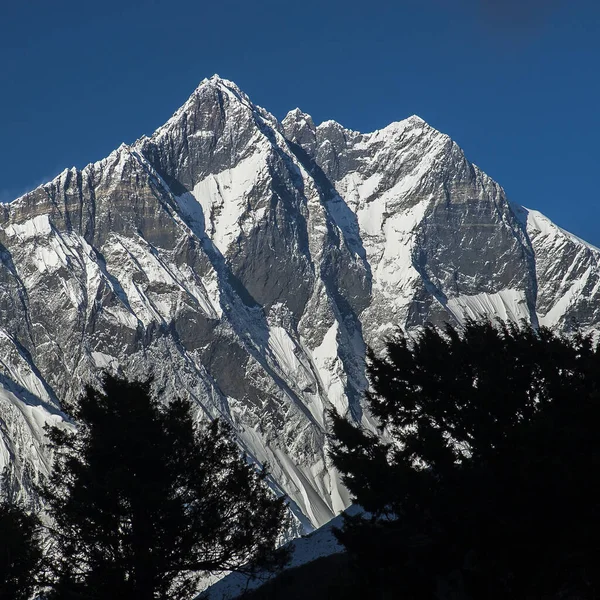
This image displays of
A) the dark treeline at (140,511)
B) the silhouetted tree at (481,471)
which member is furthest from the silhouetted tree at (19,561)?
the silhouetted tree at (481,471)

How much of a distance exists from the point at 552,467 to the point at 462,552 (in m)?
4.73

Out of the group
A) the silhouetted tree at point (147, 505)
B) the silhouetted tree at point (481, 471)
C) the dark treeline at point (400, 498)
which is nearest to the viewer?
the silhouetted tree at point (481, 471)

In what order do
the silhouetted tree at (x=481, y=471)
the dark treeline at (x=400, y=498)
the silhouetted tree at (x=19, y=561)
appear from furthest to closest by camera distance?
1. the silhouetted tree at (x=19, y=561)
2. the dark treeline at (x=400, y=498)
3. the silhouetted tree at (x=481, y=471)

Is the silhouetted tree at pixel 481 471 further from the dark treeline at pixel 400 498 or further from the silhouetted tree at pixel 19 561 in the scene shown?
the silhouetted tree at pixel 19 561

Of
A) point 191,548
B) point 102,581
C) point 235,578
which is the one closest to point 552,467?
point 191,548

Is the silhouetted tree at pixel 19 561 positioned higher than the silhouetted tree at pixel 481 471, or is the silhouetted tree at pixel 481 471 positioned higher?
the silhouetted tree at pixel 19 561

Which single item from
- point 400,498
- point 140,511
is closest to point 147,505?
point 140,511

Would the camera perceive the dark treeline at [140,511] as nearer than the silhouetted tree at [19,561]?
Yes

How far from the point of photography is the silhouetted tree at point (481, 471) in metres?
33.8

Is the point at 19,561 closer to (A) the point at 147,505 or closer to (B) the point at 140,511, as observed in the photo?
(B) the point at 140,511

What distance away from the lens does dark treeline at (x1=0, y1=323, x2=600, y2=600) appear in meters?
34.2

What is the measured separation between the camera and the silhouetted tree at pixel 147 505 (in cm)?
3653

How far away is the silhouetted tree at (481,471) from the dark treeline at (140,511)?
436 cm

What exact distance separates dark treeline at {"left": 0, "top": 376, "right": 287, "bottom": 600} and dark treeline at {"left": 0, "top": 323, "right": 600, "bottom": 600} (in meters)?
0.06
